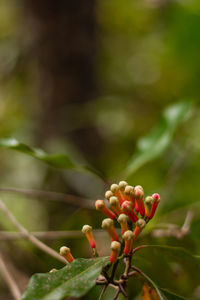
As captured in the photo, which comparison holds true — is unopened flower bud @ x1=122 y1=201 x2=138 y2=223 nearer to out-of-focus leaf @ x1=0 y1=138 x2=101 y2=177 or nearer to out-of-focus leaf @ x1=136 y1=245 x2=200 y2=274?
out-of-focus leaf @ x1=136 y1=245 x2=200 y2=274

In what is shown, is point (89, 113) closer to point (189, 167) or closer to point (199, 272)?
point (189, 167)

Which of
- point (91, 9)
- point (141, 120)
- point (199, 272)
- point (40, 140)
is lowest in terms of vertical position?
point (199, 272)

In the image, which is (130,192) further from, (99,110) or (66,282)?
(99,110)

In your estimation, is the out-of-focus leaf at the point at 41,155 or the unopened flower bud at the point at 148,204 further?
the out-of-focus leaf at the point at 41,155

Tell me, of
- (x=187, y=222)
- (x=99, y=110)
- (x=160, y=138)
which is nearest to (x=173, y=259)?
(x=187, y=222)

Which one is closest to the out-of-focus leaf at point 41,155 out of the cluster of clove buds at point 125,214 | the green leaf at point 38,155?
the green leaf at point 38,155

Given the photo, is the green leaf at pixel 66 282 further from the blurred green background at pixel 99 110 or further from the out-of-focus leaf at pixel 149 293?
the blurred green background at pixel 99 110

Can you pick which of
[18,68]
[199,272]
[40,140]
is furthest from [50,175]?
[199,272]
